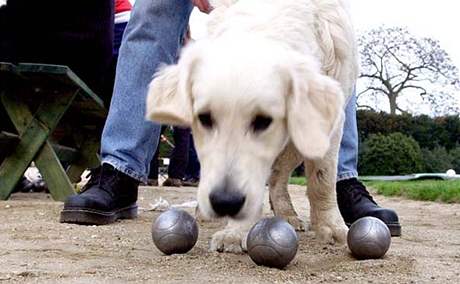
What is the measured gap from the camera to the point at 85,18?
5.32 m

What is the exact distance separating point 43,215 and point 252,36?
1.75 metres

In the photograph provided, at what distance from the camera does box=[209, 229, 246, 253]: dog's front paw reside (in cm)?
277

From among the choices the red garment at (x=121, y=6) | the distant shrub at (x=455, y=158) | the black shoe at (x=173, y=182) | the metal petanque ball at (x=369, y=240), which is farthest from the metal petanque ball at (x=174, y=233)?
the distant shrub at (x=455, y=158)

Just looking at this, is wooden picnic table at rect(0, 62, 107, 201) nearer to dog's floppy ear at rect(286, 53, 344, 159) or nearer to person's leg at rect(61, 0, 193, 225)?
person's leg at rect(61, 0, 193, 225)

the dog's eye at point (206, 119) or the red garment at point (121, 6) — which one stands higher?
the red garment at point (121, 6)

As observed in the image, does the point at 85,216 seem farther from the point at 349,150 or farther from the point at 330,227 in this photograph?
the point at 349,150

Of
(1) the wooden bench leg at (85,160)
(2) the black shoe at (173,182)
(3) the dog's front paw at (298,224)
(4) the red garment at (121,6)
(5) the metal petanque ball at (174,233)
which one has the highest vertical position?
(4) the red garment at (121,6)

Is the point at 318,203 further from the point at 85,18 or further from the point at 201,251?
the point at 85,18

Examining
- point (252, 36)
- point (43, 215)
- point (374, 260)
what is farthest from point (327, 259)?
point (43, 215)

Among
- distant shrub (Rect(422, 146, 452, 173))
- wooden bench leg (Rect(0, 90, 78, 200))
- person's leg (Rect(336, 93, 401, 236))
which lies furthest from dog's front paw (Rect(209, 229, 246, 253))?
distant shrub (Rect(422, 146, 452, 173))

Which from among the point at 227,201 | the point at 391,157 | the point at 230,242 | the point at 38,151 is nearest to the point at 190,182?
the point at 38,151

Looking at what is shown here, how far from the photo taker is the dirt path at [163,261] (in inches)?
87.0

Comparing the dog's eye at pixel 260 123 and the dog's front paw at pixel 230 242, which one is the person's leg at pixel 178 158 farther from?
the dog's eye at pixel 260 123

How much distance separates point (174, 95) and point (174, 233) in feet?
1.63
